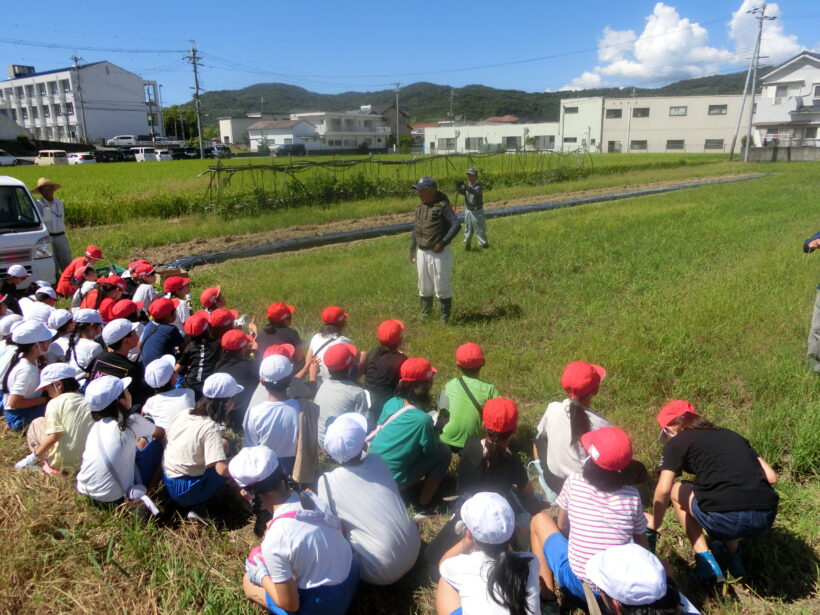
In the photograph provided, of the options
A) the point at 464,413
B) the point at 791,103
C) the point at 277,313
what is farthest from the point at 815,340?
the point at 791,103

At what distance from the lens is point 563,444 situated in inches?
137

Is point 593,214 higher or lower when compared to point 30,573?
higher

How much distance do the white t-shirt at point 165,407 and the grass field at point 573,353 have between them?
718mm

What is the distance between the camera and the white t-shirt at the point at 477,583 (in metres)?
2.23

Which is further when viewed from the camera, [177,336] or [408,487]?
[177,336]

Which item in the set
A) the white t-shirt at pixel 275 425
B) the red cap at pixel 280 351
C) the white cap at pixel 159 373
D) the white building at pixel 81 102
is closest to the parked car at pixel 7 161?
the white building at pixel 81 102

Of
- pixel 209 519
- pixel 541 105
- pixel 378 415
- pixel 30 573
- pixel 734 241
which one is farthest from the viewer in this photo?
pixel 541 105

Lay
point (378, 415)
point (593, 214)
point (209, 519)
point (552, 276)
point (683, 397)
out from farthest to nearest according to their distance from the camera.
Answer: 1. point (593, 214)
2. point (552, 276)
3. point (683, 397)
4. point (378, 415)
5. point (209, 519)

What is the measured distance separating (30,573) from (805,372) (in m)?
6.41

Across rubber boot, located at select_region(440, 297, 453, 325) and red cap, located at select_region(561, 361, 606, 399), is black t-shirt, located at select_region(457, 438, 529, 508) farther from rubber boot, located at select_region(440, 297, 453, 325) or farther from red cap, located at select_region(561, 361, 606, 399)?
rubber boot, located at select_region(440, 297, 453, 325)

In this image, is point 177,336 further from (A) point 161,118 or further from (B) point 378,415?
(A) point 161,118

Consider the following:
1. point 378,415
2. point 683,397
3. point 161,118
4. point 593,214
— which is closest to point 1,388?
point 378,415

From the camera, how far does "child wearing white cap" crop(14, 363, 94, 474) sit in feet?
12.6

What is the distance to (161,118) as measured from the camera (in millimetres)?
74000
